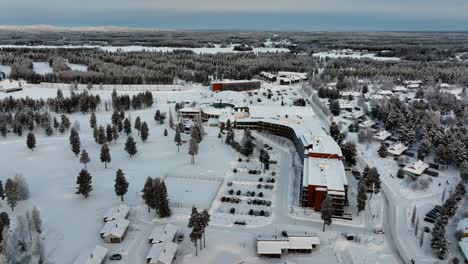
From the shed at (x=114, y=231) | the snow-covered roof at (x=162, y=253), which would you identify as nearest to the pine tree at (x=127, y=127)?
the shed at (x=114, y=231)

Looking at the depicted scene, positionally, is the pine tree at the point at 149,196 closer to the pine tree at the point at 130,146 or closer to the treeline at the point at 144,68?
the pine tree at the point at 130,146

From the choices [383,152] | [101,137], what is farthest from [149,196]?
[383,152]

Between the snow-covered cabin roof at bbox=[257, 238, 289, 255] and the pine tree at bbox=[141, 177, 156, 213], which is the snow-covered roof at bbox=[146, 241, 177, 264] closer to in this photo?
the pine tree at bbox=[141, 177, 156, 213]

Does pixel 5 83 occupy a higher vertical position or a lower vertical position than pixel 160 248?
higher

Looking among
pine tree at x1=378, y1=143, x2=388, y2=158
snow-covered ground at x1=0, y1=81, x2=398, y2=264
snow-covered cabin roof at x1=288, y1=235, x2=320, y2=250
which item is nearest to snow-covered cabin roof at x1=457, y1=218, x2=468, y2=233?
snow-covered ground at x1=0, y1=81, x2=398, y2=264

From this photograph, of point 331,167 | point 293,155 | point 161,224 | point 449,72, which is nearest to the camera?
point 161,224

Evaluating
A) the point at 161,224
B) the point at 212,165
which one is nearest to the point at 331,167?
the point at 212,165

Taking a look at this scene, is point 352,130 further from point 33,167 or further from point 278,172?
point 33,167

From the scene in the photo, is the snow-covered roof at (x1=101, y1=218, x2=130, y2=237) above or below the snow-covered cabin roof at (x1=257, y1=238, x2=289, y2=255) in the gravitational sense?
above
